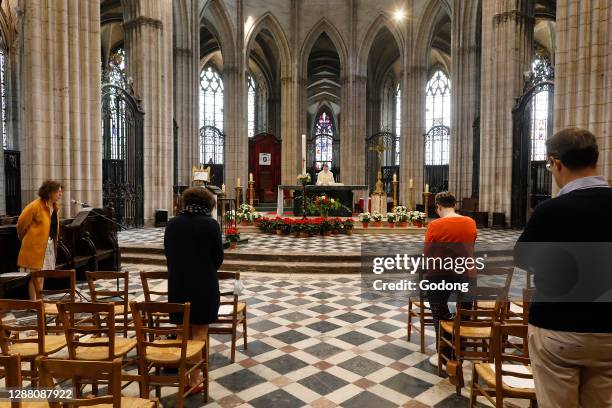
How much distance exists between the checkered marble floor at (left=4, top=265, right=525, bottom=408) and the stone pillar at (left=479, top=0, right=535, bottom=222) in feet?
34.8

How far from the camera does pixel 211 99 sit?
30.8 metres

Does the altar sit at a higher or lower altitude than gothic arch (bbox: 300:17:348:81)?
lower

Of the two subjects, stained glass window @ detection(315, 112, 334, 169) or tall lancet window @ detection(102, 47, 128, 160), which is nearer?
tall lancet window @ detection(102, 47, 128, 160)

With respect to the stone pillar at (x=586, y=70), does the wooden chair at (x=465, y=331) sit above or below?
below

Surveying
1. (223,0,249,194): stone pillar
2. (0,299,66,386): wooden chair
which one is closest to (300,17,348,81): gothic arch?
(223,0,249,194): stone pillar

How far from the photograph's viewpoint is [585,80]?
32.6 ft

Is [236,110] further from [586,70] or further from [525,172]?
[586,70]

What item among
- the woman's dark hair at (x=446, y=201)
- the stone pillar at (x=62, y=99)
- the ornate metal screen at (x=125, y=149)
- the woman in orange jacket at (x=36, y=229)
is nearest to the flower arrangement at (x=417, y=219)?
the ornate metal screen at (x=125, y=149)

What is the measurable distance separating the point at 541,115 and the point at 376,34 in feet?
32.7

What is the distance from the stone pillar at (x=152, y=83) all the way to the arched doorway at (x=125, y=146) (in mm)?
315

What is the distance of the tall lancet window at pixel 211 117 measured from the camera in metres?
28.9

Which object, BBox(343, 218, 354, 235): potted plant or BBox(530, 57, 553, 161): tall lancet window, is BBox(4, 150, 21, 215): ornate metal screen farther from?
BBox(530, 57, 553, 161): tall lancet window

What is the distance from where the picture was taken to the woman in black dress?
12.3 ft

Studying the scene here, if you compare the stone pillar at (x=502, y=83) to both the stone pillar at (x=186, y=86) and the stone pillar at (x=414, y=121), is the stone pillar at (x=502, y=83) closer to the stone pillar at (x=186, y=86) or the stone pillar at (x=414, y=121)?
the stone pillar at (x=414, y=121)
